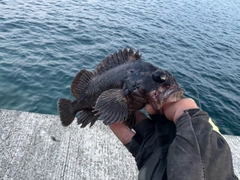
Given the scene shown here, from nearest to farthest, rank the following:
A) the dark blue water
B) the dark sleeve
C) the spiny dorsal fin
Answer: the dark sleeve
the spiny dorsal fin
the dark blue water

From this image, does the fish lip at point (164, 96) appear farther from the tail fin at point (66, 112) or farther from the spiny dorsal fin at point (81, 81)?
the tail fin at point (66, 112)

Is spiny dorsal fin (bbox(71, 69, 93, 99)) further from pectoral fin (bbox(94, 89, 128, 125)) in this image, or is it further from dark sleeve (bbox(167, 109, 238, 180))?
dark sleeve (bbox(167, 109, 238, 180))

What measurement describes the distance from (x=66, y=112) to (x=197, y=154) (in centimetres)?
237

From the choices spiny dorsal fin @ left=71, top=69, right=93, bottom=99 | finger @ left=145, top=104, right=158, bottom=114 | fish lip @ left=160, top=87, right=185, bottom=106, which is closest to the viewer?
fish lip @ left=160, top=87, right=185, bottom=106

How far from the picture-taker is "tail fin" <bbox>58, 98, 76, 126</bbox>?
13.3 ft

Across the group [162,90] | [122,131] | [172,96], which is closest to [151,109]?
[162,90]

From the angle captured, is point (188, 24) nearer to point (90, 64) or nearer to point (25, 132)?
point (90, 64)

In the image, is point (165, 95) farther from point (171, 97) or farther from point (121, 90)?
point (121, 90)

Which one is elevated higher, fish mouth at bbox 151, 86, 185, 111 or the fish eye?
the fish eye

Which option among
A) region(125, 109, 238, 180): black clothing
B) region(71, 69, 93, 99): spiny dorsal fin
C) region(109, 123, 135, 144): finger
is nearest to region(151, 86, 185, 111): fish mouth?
region(125, 109, 238, 180): black clothing

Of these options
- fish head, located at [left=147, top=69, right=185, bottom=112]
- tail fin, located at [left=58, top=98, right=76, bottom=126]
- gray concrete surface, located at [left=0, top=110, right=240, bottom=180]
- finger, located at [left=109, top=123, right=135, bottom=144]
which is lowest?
gray concrete surface, located at [left=0, top=110, right=240, bottom=180]

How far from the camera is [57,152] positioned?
4.61 meters

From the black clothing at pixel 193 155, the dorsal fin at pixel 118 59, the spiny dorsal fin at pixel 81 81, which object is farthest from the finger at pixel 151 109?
the spiny dorsal fin at pixel 81 81

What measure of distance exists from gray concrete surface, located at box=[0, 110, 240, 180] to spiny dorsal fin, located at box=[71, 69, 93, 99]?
1.29 meters
